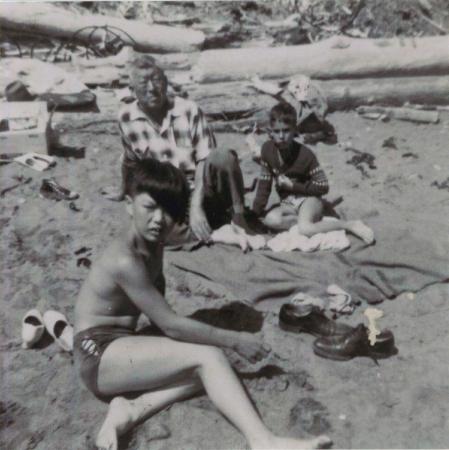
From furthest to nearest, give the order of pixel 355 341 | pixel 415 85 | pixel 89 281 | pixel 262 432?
pixel 415 85
pixel 355 341
pixel 89 281
pixel 262 432

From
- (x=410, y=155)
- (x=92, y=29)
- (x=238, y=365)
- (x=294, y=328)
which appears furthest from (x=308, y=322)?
(x=92, y=29)

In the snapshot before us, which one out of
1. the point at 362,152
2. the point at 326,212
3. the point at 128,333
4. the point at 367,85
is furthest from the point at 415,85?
the point at 128,333

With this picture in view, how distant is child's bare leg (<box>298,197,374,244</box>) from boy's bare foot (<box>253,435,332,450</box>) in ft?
2.80

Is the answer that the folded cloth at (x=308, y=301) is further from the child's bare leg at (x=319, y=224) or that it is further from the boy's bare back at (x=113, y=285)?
the boy's bare back at (x=113, y=285)

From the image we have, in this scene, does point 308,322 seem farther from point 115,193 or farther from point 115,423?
point 115,193

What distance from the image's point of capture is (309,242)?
2006mm

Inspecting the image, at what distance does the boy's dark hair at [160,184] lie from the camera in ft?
4.45

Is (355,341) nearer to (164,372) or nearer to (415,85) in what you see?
(164,372)

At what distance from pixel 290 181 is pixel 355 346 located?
2.67 feet

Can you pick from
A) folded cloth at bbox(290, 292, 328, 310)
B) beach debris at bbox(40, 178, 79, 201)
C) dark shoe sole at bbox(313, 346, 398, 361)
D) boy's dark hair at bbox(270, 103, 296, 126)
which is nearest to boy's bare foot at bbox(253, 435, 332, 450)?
dark shoe sole at bbox(313, 346, 398, 361)

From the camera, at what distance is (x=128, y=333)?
1.44 m

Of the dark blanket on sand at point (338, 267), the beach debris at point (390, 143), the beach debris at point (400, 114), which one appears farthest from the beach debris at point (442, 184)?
the beach debris at point (400, 114)

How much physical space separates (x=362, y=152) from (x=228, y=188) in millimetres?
1100

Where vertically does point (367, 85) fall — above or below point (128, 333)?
above
